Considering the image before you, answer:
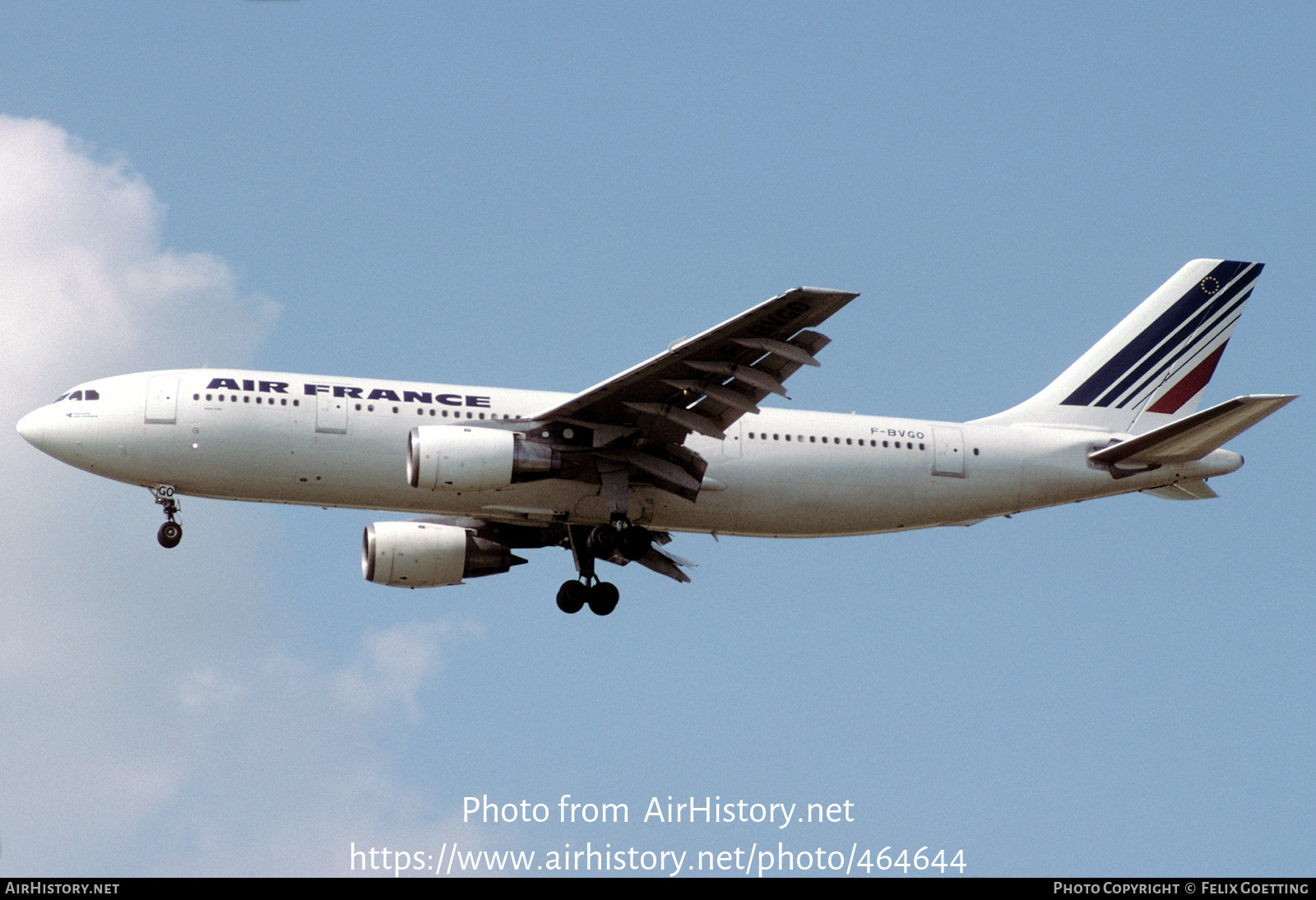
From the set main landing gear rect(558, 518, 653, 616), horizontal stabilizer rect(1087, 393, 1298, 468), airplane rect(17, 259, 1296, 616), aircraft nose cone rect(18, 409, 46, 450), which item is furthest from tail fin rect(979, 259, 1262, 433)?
aircraft nose cone rect(18, 409, 46, 450)

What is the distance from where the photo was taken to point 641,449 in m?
36.5

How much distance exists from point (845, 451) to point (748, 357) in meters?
5.02

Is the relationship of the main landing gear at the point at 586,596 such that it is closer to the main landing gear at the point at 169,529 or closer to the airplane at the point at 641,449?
the airplane at the point at 641,449

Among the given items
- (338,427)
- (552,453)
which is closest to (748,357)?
(552,453)

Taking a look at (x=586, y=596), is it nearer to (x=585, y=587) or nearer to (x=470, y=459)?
(x=585, y=587)

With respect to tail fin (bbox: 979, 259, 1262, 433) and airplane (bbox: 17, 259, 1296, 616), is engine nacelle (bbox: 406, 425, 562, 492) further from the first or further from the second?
tail fin (bbox: 979, 259, 1262, 433)

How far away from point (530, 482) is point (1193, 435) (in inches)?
571

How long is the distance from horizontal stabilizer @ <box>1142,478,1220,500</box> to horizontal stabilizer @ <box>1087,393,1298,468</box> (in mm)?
812

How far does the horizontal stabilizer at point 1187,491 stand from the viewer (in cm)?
3888

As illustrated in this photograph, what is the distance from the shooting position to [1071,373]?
41469 mm

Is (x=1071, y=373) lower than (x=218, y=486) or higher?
higher

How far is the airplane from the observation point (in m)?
34.7

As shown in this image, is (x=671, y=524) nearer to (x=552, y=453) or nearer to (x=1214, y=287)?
(x=552, y=453)

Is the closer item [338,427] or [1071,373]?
[338,427]
